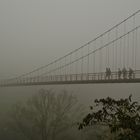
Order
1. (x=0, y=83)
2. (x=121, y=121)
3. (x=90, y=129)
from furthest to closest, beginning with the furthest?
(x=0, y=83) < (x=90, y=129) < (x=121, y=121)

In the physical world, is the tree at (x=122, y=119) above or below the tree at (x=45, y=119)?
above

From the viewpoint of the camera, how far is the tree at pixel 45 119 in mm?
20141

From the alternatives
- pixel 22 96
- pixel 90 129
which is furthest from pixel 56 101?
pixel 22 96

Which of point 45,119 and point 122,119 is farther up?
point 122,119

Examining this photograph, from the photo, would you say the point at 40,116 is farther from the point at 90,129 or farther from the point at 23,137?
the point at 90,129

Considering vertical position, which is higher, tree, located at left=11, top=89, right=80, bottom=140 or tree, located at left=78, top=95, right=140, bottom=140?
tree, located at left=78, top=95, right=140, bottom=140

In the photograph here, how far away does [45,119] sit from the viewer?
67.3 feet

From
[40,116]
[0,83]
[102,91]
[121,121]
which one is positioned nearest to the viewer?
[121,121]

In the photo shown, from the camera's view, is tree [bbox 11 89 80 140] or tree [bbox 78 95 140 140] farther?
tree [bbox 11 89 80 140]

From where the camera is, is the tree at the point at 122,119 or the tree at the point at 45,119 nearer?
the tree at the point at 122,119

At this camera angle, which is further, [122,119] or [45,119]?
[45,119]

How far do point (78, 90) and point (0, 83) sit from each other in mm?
12241

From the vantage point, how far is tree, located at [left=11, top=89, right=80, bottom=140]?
66.1ft

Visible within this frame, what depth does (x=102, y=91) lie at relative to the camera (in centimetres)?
3619
